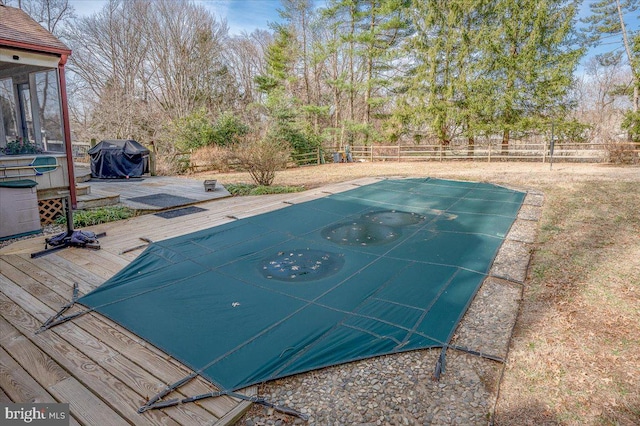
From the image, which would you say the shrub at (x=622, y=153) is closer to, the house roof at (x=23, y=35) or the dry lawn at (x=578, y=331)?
the dry lawn at (x=578, y=331)

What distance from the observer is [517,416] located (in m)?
1.81

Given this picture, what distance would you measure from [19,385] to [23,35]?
184 inches

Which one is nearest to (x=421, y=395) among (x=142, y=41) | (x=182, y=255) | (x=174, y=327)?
(x=174, y=327)

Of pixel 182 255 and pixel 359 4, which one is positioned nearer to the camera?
pixel 182 255

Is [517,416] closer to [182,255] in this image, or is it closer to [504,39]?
[182,255]

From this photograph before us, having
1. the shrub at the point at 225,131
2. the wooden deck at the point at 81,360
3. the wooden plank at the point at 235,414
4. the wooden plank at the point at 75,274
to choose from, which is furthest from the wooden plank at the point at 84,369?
the shrub at the point at 225,131

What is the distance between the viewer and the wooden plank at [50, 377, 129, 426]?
174 centimetres

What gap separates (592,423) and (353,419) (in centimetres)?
119

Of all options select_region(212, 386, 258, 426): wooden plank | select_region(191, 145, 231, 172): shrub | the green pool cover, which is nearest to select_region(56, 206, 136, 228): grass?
the green pool cover

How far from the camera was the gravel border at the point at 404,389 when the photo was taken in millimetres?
1812

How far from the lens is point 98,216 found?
5.42 m

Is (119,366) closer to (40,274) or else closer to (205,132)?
(40,274)

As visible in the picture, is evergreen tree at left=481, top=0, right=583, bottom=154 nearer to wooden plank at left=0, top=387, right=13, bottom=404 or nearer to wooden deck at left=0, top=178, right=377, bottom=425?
wooden deck at left=0, top=178, right=377, bottom=425

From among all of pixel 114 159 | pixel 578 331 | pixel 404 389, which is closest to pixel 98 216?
pixel 114 159
